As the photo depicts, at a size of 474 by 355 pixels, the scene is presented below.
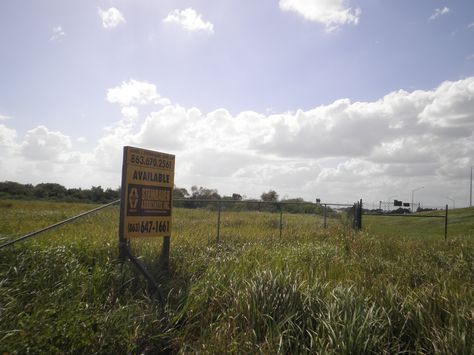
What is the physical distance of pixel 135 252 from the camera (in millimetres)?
6871

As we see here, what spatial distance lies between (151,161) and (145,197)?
0.66 meters


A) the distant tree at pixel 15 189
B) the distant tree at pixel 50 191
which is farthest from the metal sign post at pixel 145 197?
the distant tree at pixel 15 189

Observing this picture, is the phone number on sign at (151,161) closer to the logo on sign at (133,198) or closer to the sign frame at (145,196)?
the sign frame at (145,196)

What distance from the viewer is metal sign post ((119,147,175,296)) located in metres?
5.84

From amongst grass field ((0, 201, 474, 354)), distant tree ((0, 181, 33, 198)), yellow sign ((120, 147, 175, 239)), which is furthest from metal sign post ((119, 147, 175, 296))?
distant tree ((0, 181, 33, 198))

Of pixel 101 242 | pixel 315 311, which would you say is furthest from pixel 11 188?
pixel 315 311

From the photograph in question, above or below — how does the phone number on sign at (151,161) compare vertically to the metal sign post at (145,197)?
above

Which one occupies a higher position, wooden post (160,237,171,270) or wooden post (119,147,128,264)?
wooden post (119,147,128,264)

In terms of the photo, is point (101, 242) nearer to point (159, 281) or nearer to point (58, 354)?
point (159, 281)

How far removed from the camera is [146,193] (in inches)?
247

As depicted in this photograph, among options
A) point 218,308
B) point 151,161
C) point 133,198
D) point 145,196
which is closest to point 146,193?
point 145,196

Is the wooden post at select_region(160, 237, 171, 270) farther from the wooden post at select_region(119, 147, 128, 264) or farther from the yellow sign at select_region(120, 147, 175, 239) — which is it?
the wooden post at select_region(119, 147, 128, 264)

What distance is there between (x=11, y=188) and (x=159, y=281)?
224 ft

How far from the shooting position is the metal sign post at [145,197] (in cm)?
584
